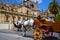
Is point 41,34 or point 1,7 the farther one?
point 1,7

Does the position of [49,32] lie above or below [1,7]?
below

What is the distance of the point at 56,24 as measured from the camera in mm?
12602

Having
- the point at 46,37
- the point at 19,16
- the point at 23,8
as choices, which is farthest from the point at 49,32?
the point at 23,8

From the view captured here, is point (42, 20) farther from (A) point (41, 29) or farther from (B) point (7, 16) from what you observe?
(B) point (7, 16)

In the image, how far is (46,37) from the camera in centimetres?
1431

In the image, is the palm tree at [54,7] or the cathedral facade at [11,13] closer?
the palm tree at [54,7]

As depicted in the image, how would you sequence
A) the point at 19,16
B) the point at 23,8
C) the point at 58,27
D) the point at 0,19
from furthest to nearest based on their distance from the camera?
the point at 23,8, the point at 19,16, the point at 0,19, the point at 58,27

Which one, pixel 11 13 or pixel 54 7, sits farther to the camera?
pixel 11 13

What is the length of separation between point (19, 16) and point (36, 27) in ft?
181

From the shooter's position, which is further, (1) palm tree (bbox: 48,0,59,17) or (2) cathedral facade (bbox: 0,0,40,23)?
(2) cathedral facade (bbox: 0,0,40,23)

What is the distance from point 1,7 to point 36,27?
4998 cm

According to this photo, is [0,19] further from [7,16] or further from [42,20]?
[42,20]

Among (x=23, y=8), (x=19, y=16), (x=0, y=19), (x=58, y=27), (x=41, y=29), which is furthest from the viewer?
(x=23, y=8)

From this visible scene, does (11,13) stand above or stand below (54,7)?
below
